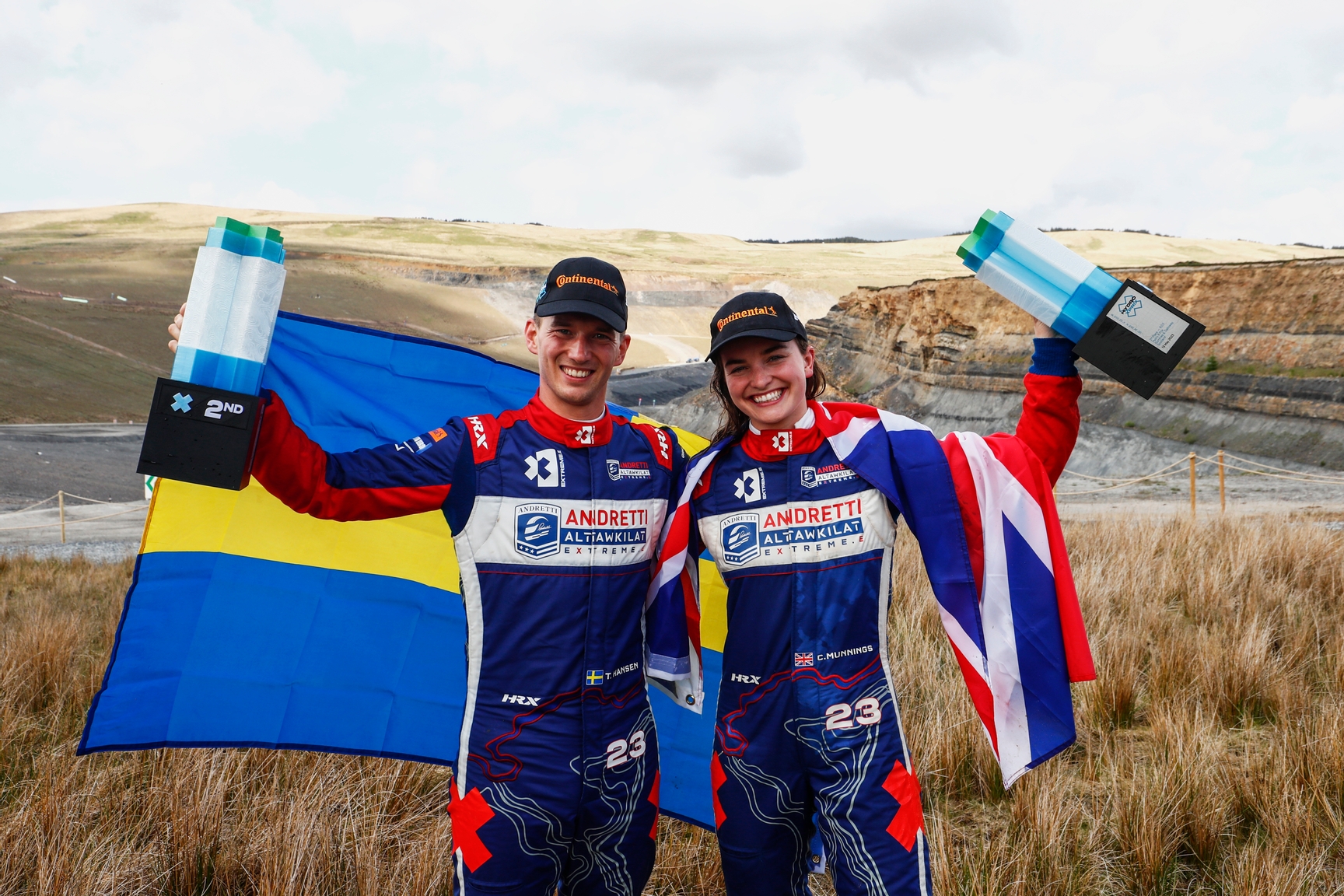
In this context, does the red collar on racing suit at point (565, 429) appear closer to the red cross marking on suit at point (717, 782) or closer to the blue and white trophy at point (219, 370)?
the blue and white trophy at point (219, 370)

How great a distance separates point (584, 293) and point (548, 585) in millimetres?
945

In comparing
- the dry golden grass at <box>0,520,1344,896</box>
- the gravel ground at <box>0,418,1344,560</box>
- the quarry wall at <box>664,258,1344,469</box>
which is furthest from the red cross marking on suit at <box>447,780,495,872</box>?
the quarry wall at <box>664,258,1344,469</box>

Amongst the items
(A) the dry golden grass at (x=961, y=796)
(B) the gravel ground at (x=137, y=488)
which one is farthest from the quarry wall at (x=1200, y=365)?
(A) the dry golden grass at (x=961, y=796)

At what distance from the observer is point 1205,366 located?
62.0ft

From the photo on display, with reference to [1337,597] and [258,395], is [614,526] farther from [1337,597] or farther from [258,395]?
[1337,597]

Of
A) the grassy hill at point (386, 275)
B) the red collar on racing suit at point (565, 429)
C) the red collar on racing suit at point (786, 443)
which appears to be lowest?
the red collar on racing suit at point (565, 429)

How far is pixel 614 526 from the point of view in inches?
99.8

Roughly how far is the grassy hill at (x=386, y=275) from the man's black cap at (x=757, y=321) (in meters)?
31.0

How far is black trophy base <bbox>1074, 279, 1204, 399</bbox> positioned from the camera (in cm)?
245

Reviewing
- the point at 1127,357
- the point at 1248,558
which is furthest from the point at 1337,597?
the point at 1127,357

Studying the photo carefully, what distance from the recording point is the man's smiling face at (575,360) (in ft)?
8.34

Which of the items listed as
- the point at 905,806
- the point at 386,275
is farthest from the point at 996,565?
the point at 386,275

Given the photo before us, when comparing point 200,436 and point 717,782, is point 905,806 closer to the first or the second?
point 717,782

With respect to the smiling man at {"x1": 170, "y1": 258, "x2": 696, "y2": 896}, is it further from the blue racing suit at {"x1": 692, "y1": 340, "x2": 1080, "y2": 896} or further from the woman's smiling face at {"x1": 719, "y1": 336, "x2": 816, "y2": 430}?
the woman's smiling face at {"x1": 719, "y1": 336, "x2": 816, "y2": 430}
